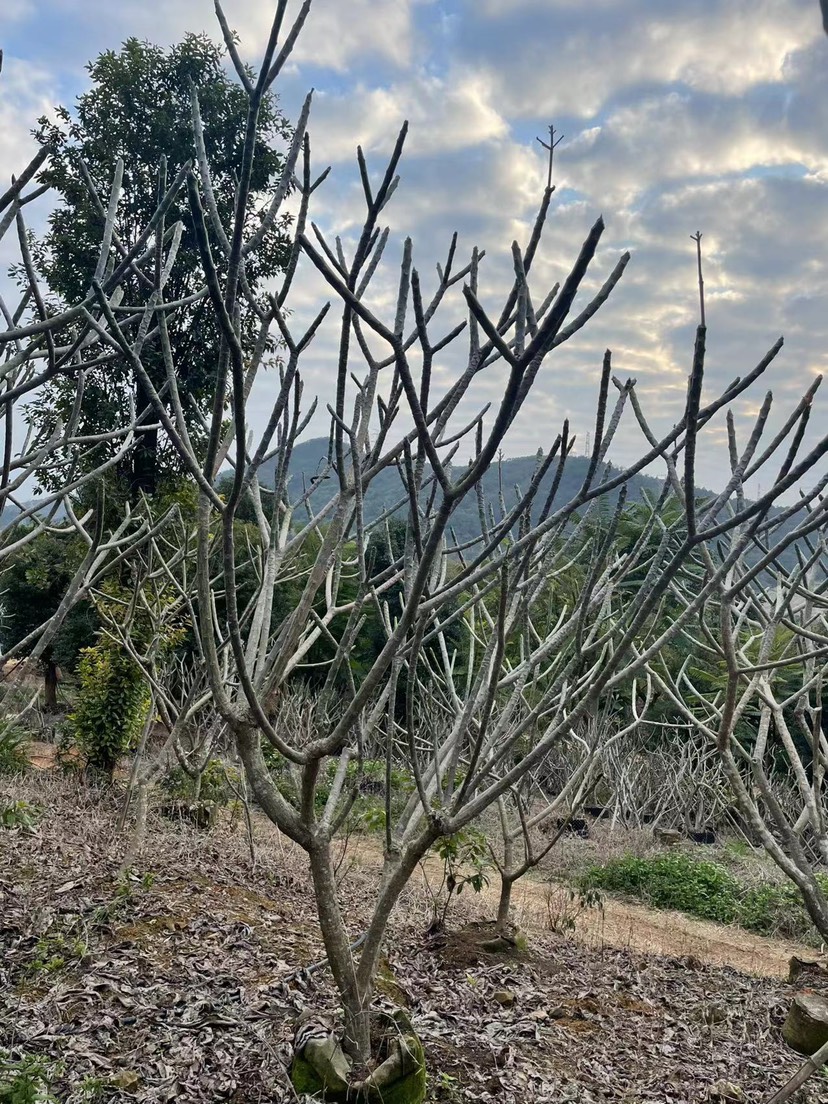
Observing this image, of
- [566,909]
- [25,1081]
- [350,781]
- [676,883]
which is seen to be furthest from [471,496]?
[25,1081]

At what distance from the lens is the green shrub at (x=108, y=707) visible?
29.8 feet

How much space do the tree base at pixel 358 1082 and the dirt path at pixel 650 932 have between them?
3662 millimetres

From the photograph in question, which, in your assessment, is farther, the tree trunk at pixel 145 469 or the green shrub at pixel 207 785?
the tree trunk at pixel 145 469

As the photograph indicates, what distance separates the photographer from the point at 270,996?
11.6 feet

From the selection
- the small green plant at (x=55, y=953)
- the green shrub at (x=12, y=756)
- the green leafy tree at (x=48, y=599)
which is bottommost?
the green shrub at (x=12, y=756)

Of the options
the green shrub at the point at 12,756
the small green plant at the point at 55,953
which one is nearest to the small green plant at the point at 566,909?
the small green plant at the point at 55,953

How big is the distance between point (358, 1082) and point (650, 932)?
236 inches

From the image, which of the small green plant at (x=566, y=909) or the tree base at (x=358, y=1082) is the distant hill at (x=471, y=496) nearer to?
the tree base at (x=358, y=1082)

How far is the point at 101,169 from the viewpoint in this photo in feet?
35.5

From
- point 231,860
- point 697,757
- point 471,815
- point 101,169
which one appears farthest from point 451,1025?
point 101,169

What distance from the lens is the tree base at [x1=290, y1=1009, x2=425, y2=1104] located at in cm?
263

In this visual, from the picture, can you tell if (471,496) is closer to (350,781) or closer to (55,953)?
(350,781)

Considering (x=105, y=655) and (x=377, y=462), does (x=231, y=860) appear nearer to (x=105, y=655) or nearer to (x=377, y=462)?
(x=105, y=655)

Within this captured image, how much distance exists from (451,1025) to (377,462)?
2.66 metres
